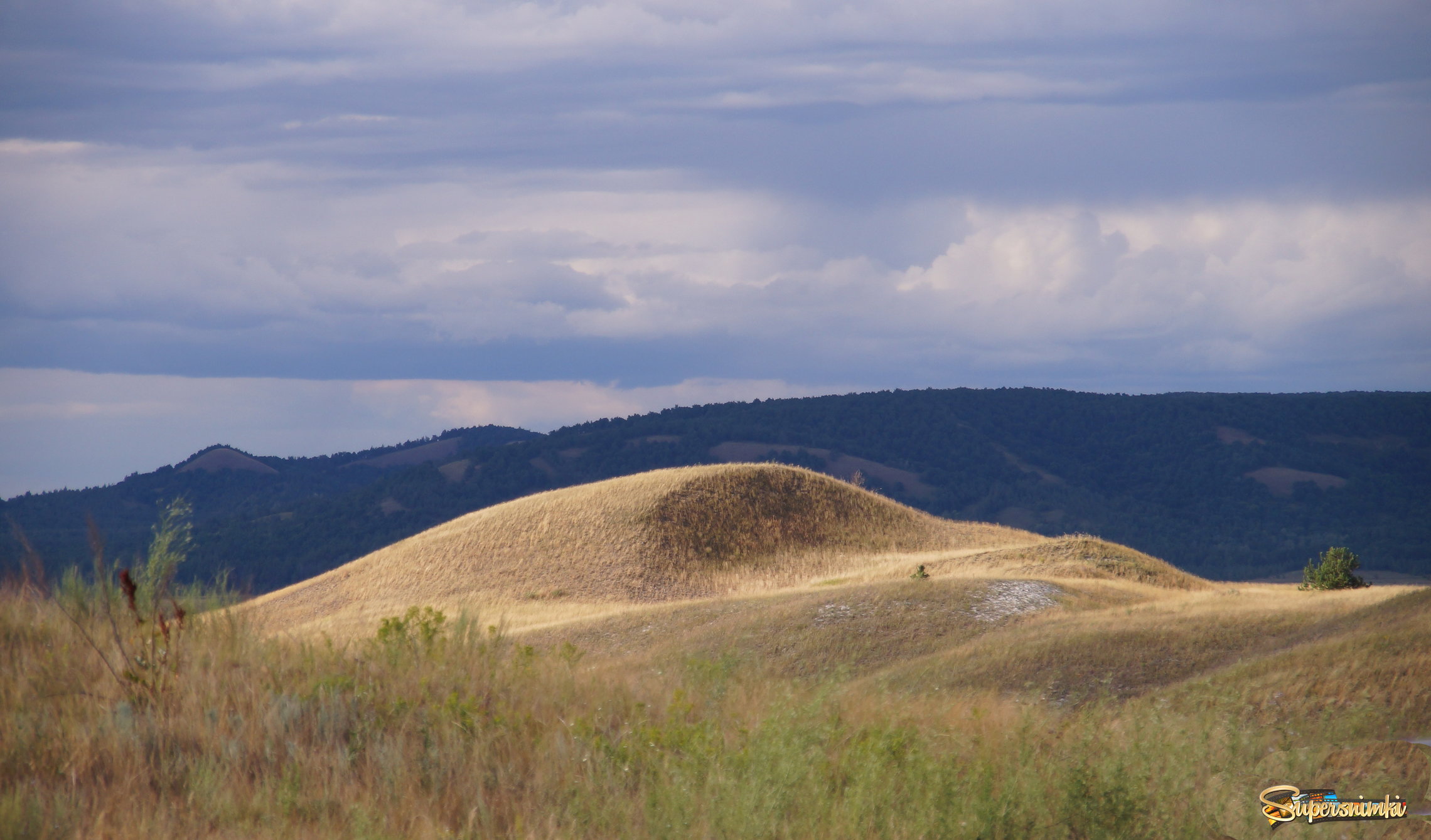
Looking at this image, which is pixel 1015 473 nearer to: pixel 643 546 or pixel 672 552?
pixel 672 552

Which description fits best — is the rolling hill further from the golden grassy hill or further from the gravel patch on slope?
the gravel patch on slope

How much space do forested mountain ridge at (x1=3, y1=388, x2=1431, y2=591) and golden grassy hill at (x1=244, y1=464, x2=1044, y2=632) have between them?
7280 cm

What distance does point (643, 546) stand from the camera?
3866cm

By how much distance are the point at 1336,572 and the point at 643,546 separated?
78.3 feet

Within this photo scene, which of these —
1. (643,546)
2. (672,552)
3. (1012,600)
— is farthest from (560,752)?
(643,546)

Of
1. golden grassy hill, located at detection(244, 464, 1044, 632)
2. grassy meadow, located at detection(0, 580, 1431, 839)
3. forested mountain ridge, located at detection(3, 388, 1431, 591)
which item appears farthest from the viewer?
forested mountain ridge, located at detection(3, 388, 1431, 591)

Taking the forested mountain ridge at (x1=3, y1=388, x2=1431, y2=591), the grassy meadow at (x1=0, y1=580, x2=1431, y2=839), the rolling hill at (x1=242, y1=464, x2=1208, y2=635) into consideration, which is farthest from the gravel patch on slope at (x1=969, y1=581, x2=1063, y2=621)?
the forested mountain ridge at (x1=3, y1=388, x2=1431, y2=591)

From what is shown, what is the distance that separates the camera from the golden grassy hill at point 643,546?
119ft

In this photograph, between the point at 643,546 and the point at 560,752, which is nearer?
the point at 560,752

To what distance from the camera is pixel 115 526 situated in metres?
136

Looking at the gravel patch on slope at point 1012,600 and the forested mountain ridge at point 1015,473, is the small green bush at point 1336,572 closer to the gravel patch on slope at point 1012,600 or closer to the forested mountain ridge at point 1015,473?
the gravel patch on slope at point 1012,600

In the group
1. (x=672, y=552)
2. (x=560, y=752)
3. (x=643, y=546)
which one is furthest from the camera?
(x=643, y=546)

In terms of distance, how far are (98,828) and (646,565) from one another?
32268 millimetres

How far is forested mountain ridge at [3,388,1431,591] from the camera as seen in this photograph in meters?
127
